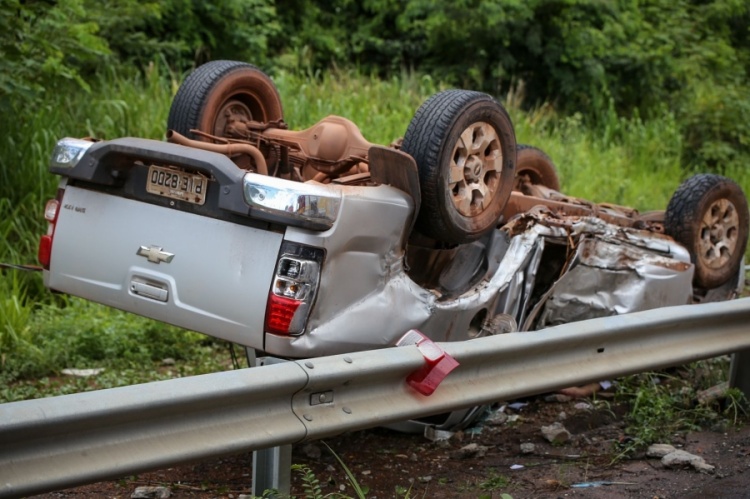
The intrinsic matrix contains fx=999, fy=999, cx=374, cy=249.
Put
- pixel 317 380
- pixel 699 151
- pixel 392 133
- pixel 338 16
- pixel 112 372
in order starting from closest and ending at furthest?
pixel 317 380 → pixel 112 372 → pixel 392 133 → pixel 699 151 → pixel 338 16

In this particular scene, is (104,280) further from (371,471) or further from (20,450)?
(20,450)

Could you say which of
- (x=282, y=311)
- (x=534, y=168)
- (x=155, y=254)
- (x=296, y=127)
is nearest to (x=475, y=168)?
(x=282, y=311)

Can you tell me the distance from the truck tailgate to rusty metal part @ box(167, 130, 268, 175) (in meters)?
0.44

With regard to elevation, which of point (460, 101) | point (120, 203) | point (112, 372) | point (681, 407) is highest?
point (460, 101)

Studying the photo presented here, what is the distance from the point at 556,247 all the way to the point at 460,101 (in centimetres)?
127

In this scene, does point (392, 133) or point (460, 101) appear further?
point (392, 133)

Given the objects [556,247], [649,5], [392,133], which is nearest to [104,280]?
[556,247]

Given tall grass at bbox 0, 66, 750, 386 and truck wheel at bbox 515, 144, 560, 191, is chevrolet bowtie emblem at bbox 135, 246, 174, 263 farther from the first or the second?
truck wheel at bbox 515, 144, 560, 191

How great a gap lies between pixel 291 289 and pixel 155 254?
2.34 ft

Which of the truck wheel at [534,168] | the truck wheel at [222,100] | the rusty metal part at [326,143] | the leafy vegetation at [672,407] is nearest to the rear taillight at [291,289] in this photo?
the rusty metal part at [326,143]

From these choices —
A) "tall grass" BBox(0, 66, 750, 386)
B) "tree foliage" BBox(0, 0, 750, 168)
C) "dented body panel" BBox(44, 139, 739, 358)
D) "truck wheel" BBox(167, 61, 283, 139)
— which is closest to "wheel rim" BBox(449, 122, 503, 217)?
"dented body panel" BBox(44, 139, 739, 358)

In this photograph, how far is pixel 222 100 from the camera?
5.38 metres

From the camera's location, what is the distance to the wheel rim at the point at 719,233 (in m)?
6.10

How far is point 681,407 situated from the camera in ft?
17.3
